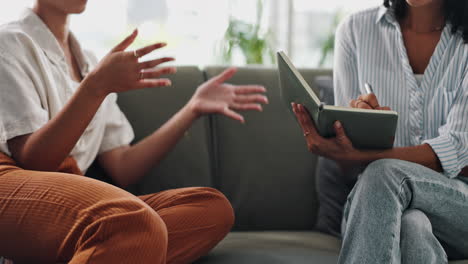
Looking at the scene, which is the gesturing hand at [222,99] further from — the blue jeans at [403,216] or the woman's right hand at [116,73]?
the blue jeans at [403,216]

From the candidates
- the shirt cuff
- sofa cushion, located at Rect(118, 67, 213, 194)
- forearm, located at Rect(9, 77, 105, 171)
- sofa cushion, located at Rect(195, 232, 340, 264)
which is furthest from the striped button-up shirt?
forearm, located at Rect(9, 77, 105, 171)

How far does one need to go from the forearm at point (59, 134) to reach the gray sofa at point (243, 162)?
0.48 m

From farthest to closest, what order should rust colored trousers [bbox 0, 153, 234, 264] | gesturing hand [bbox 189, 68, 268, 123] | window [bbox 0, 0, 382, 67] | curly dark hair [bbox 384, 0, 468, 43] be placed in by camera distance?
window [bbox 0, 0, 382, 67] < gesturing hand [bbox 189, 68, 268, 123] < curly dark hair [bbox 384, 0, 468, 43] < rust colored trousers [bbox 0, 153, 234, 264]

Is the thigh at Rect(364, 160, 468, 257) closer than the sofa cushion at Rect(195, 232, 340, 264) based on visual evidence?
Yes

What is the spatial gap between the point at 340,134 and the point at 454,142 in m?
0.33

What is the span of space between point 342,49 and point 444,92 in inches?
12.0

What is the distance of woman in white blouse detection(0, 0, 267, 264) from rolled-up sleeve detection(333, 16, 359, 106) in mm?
224

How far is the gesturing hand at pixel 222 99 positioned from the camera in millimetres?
1569

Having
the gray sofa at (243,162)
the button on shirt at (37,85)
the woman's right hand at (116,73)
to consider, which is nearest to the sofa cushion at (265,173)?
the gray sofa at (243,162)

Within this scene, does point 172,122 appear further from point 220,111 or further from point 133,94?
point 133,94

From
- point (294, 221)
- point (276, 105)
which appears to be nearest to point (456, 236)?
point (294, 221)

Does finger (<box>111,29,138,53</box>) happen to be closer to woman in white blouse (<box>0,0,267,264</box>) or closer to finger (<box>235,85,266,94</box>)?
woman in white blouse (<box>0,0,267,264</box>)

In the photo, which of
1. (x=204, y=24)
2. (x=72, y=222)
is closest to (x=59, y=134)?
(x=72, y=222)

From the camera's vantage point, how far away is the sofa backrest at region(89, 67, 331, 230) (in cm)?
176
